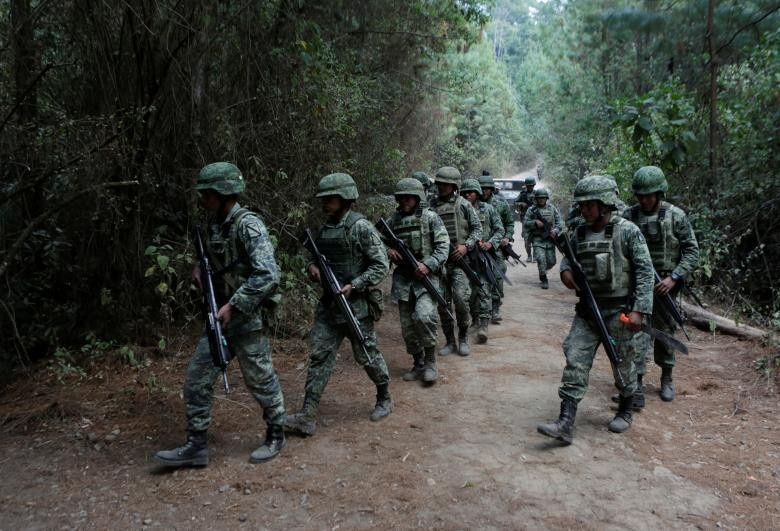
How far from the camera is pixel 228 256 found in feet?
12.5

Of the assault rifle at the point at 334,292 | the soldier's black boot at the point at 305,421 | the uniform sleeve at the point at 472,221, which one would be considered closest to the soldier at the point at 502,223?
the uniform sleeve at the point at 472,221

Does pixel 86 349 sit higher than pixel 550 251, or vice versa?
pixel 550 251

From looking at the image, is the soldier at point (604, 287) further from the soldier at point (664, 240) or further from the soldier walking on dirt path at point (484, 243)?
the soldier walking on dirt path at point (484, 243)

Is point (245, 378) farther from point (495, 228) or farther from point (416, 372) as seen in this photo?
point (495, 228)

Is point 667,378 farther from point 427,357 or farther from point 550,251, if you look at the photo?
point 550,251

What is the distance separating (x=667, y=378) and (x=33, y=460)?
521cm

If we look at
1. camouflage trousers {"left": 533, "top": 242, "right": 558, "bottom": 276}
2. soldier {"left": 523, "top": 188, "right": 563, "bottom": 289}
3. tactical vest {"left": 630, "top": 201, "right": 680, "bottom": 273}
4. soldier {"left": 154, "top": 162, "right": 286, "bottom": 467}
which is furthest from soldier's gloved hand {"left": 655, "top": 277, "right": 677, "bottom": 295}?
camouflage trousers {"left": 533, "top": 242, "right": 558, "bottom": 276}

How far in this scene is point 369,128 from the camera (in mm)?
9414

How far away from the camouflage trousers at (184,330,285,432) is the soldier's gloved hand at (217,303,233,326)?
0.86 ft

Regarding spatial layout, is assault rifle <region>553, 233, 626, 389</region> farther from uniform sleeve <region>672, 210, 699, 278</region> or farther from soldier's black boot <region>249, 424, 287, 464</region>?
soldier's black boot <region>249, 424, 287, 464</region>

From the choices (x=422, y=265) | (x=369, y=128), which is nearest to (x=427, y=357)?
(x=422, y=265)

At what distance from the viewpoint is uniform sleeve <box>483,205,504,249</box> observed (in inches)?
305

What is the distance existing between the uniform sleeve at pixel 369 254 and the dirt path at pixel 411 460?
1.19 m

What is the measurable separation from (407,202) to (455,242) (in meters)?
1.16
